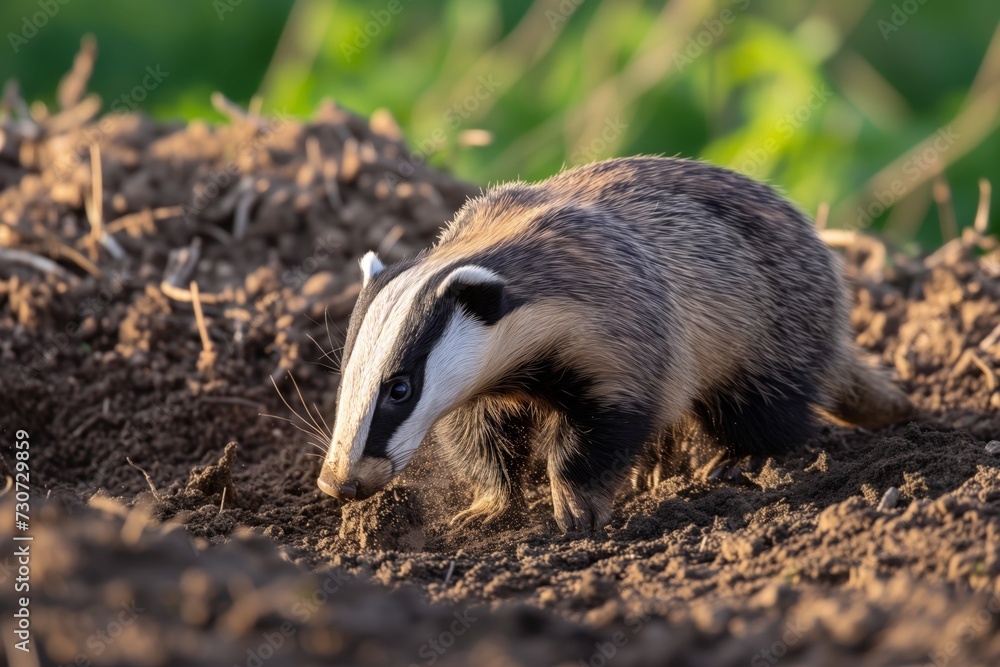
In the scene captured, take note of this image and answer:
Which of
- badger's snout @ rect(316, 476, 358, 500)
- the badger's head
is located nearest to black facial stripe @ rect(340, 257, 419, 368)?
the badger's head

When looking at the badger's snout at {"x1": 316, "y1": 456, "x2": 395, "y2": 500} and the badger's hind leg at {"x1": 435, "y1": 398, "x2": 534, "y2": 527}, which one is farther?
the badger's hind leg at {"x1": 435, "y1": 398, "x2": 534, "y2": 527}

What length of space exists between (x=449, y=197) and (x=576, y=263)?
86.8 inches

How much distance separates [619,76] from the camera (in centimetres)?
824

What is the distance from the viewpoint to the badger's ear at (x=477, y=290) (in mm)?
3727

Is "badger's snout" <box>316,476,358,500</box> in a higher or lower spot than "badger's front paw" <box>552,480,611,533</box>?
higher

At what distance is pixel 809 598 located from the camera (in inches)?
102

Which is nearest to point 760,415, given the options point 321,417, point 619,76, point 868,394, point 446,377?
point 868,394

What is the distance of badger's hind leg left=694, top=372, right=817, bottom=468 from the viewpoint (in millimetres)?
4613

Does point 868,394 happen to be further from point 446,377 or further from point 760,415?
point 446,377

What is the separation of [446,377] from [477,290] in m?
0.30

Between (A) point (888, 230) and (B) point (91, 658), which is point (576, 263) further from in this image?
(A) point (888, 230)

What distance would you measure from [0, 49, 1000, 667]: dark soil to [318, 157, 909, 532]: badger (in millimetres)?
215

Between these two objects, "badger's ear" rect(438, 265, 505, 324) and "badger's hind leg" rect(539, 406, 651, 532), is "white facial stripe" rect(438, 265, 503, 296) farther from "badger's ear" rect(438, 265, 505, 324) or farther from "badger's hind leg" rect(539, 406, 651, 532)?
"badger's hind leg" rect(539, 406, 651, 532)

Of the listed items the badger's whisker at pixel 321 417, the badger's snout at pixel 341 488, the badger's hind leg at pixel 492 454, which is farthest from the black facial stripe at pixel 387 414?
the badger's whisker at pixel 321 417
